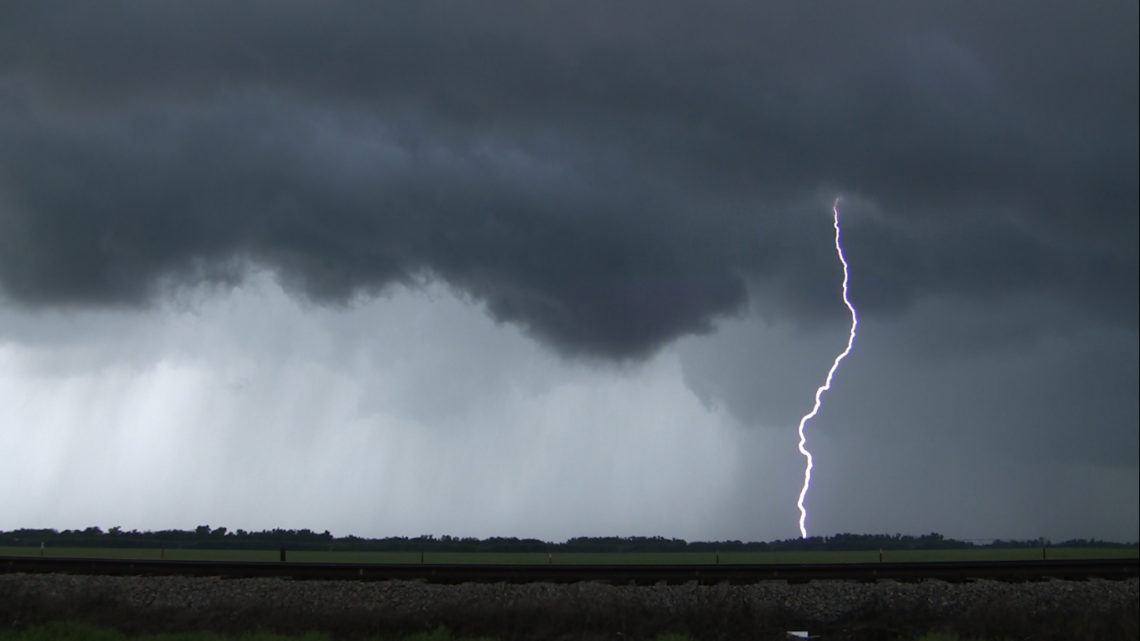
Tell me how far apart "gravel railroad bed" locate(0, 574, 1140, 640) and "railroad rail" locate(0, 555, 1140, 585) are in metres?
0.89

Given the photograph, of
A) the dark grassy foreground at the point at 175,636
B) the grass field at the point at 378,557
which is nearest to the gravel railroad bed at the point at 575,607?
the dark grassy foreground at the point at 175,636

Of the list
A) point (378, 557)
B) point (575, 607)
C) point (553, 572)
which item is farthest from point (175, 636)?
point (378, 557)

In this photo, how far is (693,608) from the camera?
26.3m

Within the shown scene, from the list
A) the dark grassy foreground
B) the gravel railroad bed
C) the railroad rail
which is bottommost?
the dark grassy foreground

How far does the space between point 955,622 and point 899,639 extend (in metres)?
2.27

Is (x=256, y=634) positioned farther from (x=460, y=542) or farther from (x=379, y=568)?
(x=460, y=542)

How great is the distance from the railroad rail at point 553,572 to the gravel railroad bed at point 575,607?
891 mm

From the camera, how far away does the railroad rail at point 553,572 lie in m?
29.6

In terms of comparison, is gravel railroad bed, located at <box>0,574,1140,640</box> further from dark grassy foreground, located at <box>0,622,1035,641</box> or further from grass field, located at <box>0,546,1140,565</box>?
grass field, located at <box>0,546,1140,565</box>

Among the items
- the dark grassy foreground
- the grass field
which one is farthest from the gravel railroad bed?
the grass field

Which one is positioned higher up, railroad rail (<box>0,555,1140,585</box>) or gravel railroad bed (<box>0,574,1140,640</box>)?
railroad rail (<box>0,555,1140,585</box>)

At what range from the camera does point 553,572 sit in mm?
30766

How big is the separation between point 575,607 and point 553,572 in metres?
5.07

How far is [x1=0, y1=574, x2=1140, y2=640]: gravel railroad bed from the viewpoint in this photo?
2498cm
